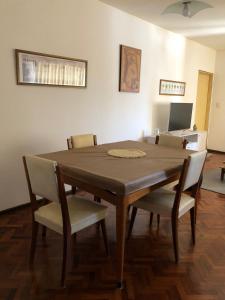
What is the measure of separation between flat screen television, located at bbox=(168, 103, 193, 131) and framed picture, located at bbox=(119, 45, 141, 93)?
1.01m

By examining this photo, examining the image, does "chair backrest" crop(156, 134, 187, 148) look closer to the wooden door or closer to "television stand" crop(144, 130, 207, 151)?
"television stand" crop(144, 130, 207, 151)

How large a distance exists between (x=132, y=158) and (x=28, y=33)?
1722 mm

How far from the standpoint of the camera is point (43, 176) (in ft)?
5.91

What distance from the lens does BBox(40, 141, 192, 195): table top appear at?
1.75 meters

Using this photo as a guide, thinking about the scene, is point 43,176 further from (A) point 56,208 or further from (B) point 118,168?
(B) point 118,168

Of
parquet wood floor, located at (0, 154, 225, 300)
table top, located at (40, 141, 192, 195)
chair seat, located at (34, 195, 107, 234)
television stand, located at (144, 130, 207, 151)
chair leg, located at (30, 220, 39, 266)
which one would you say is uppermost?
table top, located at (40, 141, 192, 195)

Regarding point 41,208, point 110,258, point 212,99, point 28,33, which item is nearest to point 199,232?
point 110,258

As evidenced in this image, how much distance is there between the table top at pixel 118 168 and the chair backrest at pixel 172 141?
1.14 ft

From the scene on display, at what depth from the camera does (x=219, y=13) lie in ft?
12.1

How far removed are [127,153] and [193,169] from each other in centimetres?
64

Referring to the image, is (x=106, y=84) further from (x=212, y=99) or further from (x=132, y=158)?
(x=212, y=99)

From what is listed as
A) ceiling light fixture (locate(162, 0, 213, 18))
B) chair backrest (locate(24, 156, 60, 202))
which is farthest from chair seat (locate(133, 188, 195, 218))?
ceiling light fixture (locate(162, 0, 213, 18))

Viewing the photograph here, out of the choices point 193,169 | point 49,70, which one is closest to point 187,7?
point 49,70

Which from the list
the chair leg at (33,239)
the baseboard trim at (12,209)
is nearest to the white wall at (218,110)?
the baseboard trim at (12,209)
